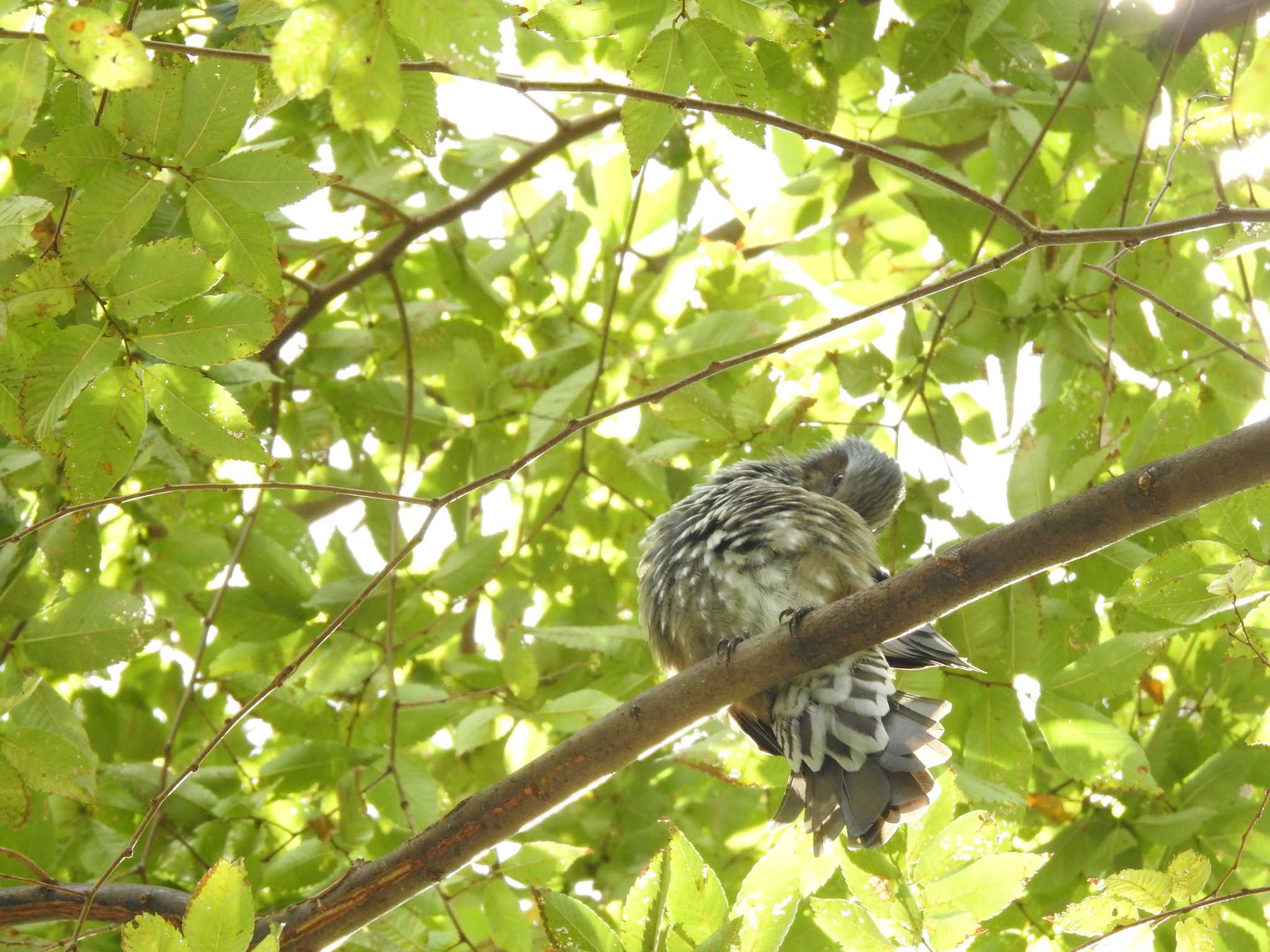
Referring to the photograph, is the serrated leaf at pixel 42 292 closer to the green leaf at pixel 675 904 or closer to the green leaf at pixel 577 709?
the green leaf at pixel 675 904

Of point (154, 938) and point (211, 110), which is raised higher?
point (211, 110)

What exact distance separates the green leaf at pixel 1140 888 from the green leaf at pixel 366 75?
1868 mm

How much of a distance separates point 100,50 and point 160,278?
1.89ft

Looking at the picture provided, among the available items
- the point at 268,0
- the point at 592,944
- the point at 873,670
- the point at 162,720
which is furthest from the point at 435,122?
the point at 162,720

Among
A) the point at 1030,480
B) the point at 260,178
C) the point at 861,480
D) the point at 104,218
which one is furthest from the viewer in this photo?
the point at 861,480

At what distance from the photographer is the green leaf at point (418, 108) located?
1795 mm

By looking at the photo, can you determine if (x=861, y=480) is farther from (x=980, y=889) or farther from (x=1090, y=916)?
(x=1090, y=916)

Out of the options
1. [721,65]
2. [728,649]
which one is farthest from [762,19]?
[728,649]

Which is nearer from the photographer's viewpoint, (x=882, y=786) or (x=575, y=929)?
(x=575, y=929)

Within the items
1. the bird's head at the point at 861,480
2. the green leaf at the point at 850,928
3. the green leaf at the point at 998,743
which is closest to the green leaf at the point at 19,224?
the green leaf at the point at 850,928

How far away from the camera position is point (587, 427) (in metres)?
3.08

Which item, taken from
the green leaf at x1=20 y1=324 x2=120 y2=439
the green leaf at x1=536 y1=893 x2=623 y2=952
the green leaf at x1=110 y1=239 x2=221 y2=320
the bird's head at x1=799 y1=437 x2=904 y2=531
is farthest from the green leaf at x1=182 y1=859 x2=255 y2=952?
the bird's head at x1=799 y1=437 x2=904 y2=531

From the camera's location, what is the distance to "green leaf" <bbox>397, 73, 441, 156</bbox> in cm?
179

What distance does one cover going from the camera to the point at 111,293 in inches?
80.7
